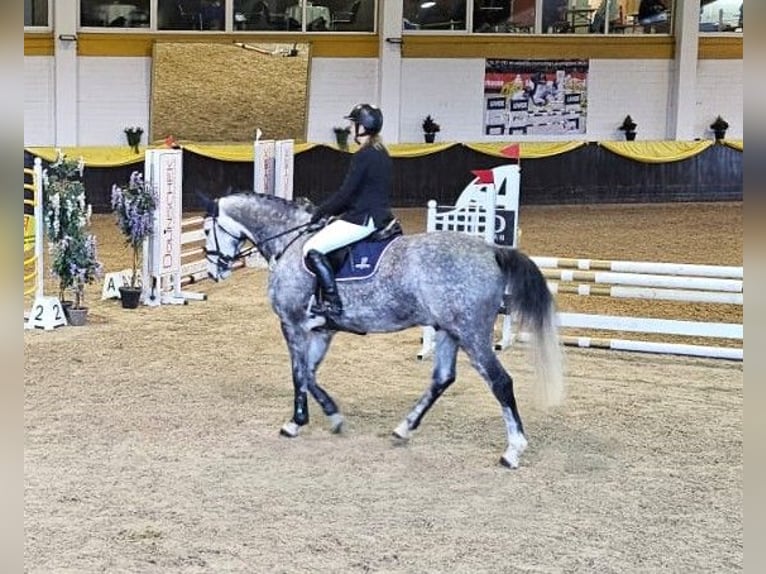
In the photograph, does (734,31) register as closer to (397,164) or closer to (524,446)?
(397,164)

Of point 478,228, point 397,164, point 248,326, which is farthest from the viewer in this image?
point 397,164

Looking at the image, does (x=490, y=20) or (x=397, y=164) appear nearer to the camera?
(x=397, y=164)

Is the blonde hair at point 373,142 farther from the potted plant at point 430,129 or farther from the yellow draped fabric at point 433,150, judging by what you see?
the potted plant at point 430,129

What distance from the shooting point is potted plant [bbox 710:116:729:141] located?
57.7ft

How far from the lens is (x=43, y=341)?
7.47 metres

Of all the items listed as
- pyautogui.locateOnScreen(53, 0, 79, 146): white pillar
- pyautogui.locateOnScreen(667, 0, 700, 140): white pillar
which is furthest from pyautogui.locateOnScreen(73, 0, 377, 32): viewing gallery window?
pyautogui.locateOnScreen(667, 0, 700, 140): white pillar

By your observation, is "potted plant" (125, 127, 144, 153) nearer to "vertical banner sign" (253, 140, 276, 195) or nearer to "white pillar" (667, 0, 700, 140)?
"vertical banner sign" (253, 140, 276, 195)

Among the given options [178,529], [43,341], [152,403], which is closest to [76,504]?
[178,529]

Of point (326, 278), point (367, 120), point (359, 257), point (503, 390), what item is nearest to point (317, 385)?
point (326, 278)

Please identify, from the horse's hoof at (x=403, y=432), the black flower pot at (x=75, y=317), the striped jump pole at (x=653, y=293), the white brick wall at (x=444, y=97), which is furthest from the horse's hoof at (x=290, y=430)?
the white brick wall at (x=444, y=97)

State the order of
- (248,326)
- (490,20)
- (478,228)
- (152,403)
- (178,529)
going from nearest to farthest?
(178,529) < (152,403) < (478,228) < (248,326) < (490,20)

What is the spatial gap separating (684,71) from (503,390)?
14196 millimetres

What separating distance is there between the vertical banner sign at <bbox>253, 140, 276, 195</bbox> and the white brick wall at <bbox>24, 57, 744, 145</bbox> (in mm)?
5818

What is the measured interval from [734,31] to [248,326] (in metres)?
13.0
